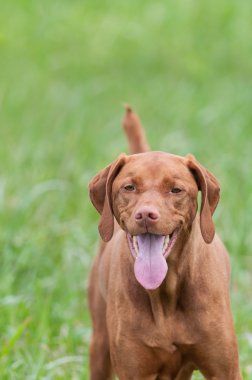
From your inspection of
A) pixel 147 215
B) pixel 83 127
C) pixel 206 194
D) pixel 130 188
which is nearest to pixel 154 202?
pixel 147 215

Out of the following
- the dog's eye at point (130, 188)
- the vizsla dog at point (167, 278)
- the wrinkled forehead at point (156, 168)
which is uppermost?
the wrinkled forehead at point (156, 168)

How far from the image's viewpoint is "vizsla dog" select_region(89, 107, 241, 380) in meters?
5.29

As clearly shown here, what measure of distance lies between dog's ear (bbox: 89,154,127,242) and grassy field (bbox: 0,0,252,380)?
789mm

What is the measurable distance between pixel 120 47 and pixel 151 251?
31.8ft

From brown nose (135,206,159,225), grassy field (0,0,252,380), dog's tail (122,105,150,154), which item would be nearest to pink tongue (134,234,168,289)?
brown nose (135,206,159,225)

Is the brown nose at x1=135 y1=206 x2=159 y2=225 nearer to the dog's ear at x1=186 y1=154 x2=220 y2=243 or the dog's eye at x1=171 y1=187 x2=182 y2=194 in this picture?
the dog's eye at x1=171 y1=187 x2=182 y2=194

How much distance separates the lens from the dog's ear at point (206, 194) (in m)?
5.44

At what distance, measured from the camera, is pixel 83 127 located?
35.0 feet

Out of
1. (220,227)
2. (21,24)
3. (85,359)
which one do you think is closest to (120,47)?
(21,24)

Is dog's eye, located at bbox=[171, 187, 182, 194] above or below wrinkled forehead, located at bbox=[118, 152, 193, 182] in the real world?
below

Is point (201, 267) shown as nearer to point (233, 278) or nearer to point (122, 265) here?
point (122, 265)

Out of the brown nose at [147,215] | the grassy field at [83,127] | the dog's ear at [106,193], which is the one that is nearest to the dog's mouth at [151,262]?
the brown nose at [147,215]

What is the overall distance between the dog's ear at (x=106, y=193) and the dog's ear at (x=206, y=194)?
358 mm

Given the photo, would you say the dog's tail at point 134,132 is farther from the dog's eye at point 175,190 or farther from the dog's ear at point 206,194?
the dog's eye at point 175,190
